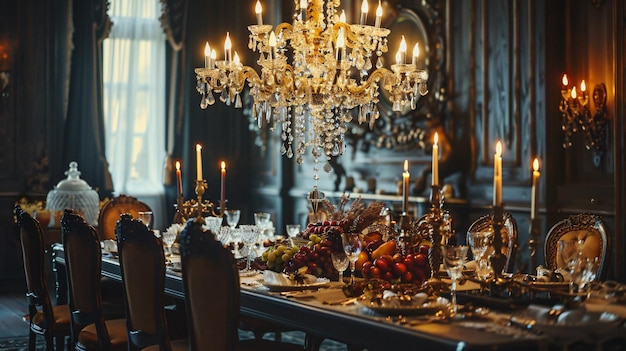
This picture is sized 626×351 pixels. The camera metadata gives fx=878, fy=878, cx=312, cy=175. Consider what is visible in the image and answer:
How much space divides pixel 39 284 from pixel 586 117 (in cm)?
325

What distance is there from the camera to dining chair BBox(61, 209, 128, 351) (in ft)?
12.7

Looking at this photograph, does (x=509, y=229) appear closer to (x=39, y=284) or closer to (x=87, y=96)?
(x=39, y=284)

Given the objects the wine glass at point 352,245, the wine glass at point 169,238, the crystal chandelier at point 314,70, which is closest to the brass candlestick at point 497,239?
the wine glass at point 352,245

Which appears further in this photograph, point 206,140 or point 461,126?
point 206,140

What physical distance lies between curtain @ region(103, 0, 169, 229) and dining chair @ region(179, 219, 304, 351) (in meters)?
6.06

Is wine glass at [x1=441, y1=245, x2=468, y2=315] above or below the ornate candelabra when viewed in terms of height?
below

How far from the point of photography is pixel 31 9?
8398mm

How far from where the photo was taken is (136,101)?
29.7 ft

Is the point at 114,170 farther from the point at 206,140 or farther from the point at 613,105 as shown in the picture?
the point at 613,105

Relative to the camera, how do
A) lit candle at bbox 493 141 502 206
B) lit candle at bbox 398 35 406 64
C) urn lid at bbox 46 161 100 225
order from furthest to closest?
urn lid at bbox 46 161 100 225, lit candle at bbox 398 35 406 64, lit candle at bbox 493 141 502 206

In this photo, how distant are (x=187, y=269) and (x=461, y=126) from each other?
12.3 ft

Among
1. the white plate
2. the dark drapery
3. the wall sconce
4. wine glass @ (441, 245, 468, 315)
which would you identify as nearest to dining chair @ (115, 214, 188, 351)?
the white plate

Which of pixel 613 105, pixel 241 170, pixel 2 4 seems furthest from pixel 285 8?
pixel 613 105

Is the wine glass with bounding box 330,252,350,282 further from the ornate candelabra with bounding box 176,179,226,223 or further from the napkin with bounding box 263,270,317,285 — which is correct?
the ornate candelabra with bounding box 176,179,226,223
